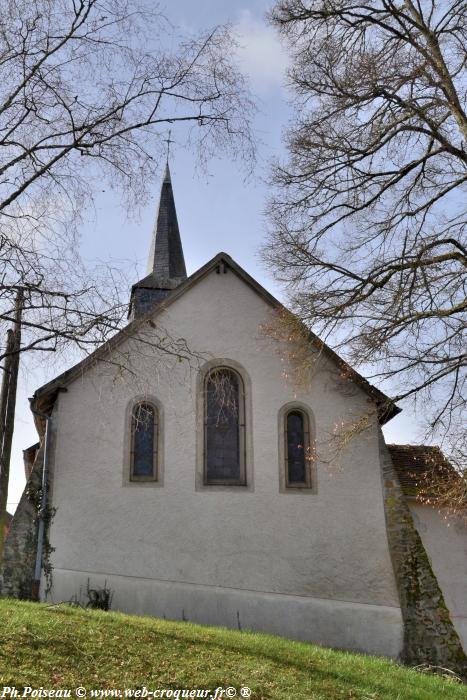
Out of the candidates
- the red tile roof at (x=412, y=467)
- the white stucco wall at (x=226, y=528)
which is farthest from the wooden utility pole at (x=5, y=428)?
the red tile roof at (x=412, y=467)

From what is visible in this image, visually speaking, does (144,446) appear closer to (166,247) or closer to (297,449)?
(297,449)

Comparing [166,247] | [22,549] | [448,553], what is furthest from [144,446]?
[166,247]

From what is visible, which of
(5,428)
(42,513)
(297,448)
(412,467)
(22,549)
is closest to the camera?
(22,549)

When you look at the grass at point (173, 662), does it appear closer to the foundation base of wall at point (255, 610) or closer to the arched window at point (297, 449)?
the foundation base of wall at point (255, 610)

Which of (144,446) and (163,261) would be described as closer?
(144,446)

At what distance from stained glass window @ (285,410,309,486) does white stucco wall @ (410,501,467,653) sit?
9.22 feet

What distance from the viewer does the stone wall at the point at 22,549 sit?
1232cm

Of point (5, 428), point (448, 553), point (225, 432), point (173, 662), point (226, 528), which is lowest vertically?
point (173, 662)

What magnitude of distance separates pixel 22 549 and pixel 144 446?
9.51 ft

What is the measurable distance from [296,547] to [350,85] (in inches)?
331

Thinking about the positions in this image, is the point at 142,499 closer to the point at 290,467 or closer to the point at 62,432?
the point at 62,432

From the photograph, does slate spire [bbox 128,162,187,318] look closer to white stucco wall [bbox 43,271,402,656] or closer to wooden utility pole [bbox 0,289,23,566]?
wooden utility pole [bbox 0,289,23,566]

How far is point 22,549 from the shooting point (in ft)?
41.3

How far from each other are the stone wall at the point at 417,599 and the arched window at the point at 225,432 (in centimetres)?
296
